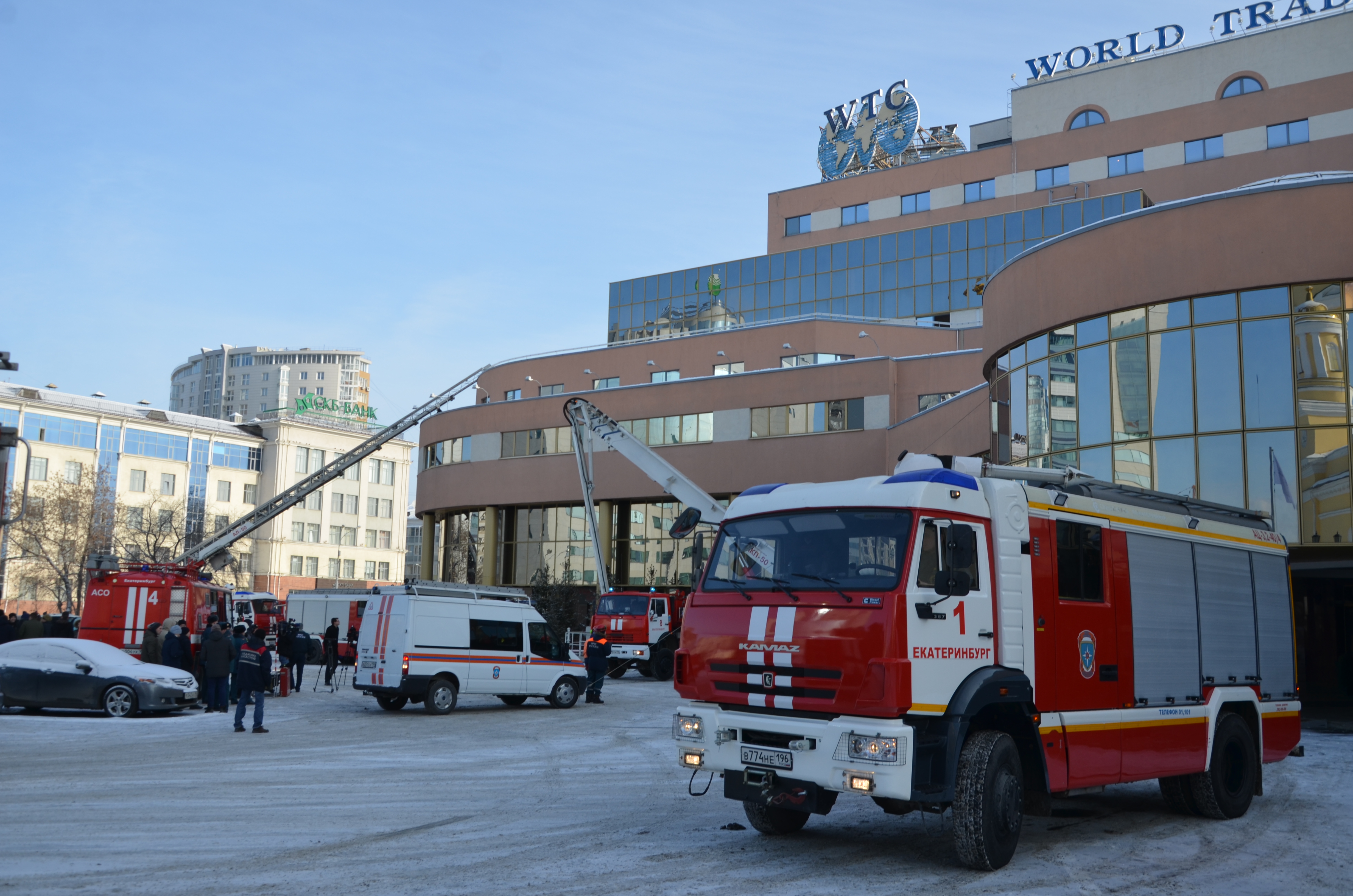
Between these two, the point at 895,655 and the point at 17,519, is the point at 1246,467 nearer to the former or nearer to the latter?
the point at 895,655

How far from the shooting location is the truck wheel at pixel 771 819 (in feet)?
32.2

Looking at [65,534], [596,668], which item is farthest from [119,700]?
[65,534]

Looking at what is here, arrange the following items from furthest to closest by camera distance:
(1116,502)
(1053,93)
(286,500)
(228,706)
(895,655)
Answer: (1053,93), (286,500), (228,706), (1116,502), (895,655)

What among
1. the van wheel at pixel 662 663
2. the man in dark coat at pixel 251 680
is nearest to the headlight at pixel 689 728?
the man in dark coat at pixel 251 680

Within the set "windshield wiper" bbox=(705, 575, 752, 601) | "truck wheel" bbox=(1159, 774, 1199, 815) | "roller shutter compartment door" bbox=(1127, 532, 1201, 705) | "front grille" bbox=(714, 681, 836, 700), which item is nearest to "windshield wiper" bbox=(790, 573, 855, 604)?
"windshield wiper" bbox=(705, 575, 752, 601)

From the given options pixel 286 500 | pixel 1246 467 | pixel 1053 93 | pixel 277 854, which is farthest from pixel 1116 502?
pixel 1053 93

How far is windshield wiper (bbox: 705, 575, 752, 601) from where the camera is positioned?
9227 mm

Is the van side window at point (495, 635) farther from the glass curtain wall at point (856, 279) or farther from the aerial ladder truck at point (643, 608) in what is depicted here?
the glass curtain wall at point (856, 279)

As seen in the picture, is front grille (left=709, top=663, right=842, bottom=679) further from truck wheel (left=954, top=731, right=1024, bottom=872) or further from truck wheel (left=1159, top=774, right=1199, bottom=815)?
truck wheel (left=1159, top=774, right=1199, bottom=815)

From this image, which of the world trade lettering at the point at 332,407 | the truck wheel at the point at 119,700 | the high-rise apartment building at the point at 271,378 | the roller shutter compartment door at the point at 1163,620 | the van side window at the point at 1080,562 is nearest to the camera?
the van side window at the point at 1080,562

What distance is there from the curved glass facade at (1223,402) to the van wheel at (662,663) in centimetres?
1377

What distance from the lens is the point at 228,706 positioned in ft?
74.9

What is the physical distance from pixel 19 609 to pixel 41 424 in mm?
16321

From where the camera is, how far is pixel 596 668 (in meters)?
25.4
